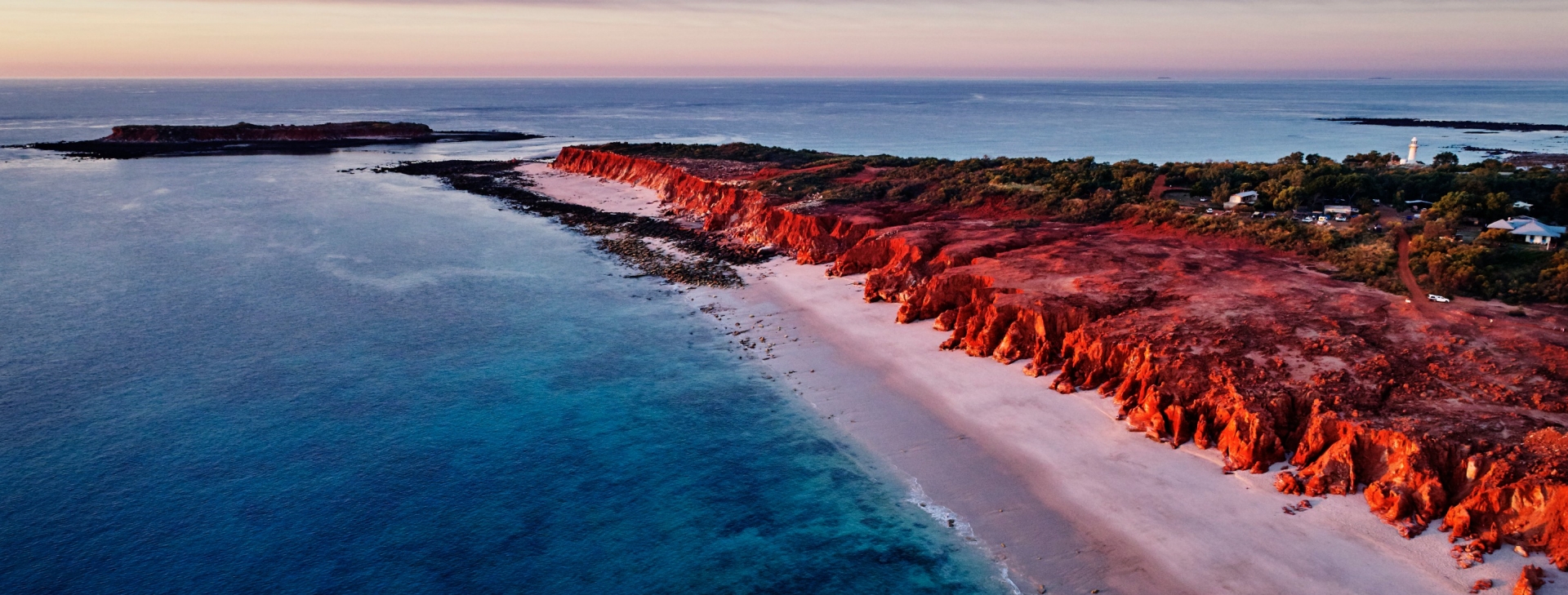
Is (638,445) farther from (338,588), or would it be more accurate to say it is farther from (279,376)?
(279,376)

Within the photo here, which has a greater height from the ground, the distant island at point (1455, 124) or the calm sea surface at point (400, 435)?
the distant island at point (1455, 124)

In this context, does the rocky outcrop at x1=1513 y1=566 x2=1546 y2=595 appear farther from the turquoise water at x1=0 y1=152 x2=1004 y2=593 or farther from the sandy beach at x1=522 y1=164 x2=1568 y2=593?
the turquoise water at x1=0 y1=152 x2=1004 y2=593

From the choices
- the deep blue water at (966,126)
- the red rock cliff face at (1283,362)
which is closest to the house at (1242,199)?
the red rock cliff face at (1283,362)

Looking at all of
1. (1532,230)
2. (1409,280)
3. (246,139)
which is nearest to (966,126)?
(246,139)

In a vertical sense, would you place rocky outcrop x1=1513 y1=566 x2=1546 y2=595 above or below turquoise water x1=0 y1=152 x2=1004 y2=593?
below

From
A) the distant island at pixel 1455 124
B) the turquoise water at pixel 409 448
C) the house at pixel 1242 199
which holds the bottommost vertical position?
the turquoise water at pixel 409 448

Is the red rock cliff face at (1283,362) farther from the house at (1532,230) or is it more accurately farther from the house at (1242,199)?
the house at (1532,230)

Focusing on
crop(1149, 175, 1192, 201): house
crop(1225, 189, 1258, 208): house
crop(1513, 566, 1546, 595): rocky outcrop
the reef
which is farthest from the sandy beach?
crop(1149, 175, 1192, 201): house
